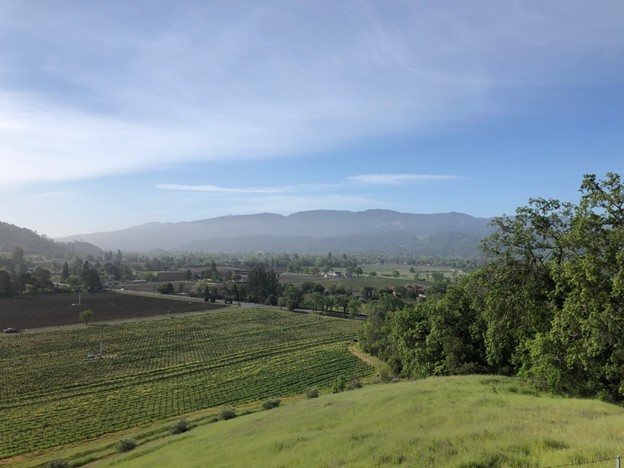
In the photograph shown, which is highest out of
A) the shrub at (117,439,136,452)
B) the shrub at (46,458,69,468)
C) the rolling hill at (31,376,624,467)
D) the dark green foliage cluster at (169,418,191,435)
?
the rolling hill at (31,376,624,467)

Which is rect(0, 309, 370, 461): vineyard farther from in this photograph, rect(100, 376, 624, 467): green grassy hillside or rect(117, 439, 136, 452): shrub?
rect(100, 376, 624, 467): green grassy hillside

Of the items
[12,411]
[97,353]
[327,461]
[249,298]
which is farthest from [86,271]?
[327,461]

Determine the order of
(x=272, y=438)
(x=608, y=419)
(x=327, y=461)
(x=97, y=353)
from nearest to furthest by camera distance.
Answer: (x=327, y=461)
(x=608, y=419)
(x=272, y=438)
(x=97, y=353)

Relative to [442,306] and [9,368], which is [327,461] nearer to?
[442,306]

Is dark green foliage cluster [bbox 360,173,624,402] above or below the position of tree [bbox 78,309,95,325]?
above

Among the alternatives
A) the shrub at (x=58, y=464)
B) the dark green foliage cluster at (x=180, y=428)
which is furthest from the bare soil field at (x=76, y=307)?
the dark green foliage cluster at (x=180, y=428)

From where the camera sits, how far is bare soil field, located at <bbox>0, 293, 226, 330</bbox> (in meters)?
98.9

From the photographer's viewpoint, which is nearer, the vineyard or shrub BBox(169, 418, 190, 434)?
Answer: shrub BBox(169, 418, 190, 434)

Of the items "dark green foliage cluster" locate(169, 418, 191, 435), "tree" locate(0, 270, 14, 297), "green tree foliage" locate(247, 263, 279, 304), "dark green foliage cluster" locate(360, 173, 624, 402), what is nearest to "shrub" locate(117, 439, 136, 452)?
"dark green foliage cluster" locate(169, 418, 191, 435)

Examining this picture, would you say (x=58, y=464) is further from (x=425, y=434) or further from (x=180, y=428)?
(x=425, y=434)

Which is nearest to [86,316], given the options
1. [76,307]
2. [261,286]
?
[76,307]

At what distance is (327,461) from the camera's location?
12922 millimetres

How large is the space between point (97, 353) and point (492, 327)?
64.0 m

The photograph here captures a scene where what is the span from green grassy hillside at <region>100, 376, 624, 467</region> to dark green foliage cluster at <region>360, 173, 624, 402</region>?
93.8 inches
